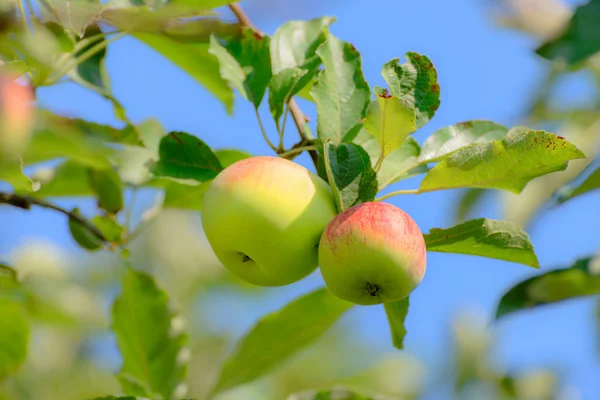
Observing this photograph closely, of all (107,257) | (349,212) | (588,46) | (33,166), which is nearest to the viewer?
(349,212)

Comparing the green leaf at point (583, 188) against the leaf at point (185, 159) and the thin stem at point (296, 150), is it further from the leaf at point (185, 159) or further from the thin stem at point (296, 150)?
the leaf at point (185, 159)

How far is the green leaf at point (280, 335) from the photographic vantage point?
1394 mm

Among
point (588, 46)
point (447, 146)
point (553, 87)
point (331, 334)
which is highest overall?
point (588, 46)

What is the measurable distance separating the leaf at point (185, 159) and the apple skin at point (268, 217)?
0.42 feet

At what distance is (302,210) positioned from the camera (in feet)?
3.33

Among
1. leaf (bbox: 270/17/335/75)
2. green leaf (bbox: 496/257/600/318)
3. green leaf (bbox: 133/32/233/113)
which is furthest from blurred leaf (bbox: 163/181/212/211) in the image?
green leaf (bbox: 496/257/600/318)

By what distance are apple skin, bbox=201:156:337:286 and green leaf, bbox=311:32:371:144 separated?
0.29 ft

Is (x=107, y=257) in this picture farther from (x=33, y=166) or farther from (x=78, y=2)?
(x=78, y=2)

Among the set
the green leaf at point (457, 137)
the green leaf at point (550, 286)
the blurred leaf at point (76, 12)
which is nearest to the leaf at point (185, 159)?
the blurred leaf at point (76, 12)

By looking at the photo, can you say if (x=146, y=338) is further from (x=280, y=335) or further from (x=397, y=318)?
(x=397, y=318)

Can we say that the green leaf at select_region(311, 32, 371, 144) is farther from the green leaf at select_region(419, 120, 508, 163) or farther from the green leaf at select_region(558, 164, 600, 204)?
the green leaf at select_region(558, 164, 600, 204)

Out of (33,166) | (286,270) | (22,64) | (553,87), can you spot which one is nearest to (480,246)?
(286,270)

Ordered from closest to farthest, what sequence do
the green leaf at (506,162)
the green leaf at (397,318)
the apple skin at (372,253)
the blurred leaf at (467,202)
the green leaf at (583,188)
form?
the apple skin at (372,253) < the green leaf at (506,162) < the green leaf at (397,318) < the green leaf at (583,188) < the blurred leaf at (467,202)

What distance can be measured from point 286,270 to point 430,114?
303 mm
